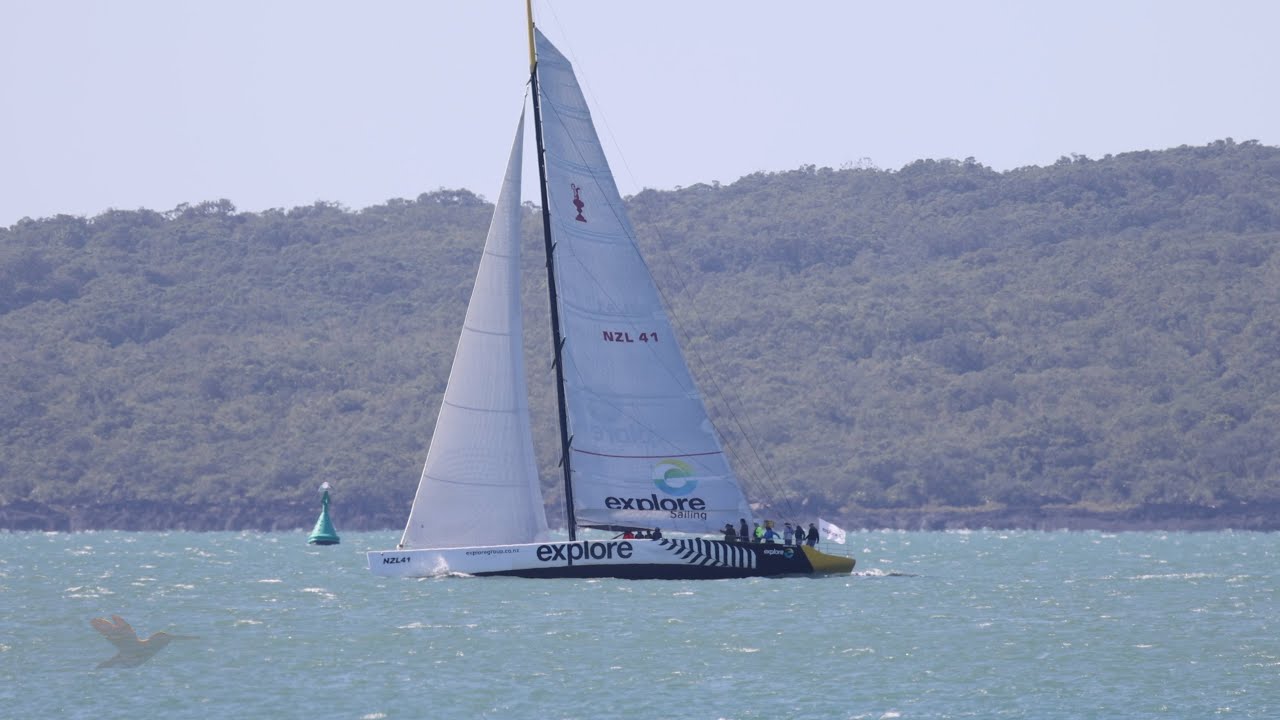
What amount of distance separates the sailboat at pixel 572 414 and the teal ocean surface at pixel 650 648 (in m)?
1.09

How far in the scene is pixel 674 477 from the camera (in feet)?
153

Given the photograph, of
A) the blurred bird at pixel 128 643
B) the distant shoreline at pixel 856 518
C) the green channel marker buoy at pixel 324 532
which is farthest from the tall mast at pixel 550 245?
the distant shoreline at pixel 856 518

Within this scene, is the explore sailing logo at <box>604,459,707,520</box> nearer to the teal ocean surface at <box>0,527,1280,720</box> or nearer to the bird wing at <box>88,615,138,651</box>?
the teal ocean surface at <box>0,527,1280,720</box>

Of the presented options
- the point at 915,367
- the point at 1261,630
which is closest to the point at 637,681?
the point at 1261,630

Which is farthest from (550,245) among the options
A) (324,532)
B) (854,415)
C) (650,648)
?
(854,415)

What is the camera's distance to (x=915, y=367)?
18612 cm

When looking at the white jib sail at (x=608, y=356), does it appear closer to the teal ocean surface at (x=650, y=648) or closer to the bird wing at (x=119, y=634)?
the teal ocean surface at (x=650, y=648)

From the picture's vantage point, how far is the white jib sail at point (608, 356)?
152ft

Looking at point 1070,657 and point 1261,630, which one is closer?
point 1070,657

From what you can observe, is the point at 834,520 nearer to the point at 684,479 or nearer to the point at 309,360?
the point at 309,360

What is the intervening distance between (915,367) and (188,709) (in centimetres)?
16123

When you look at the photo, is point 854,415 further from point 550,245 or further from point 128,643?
point 128,643

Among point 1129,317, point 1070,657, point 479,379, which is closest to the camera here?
point 1070,657

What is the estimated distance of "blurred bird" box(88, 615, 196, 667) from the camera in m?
32.7
